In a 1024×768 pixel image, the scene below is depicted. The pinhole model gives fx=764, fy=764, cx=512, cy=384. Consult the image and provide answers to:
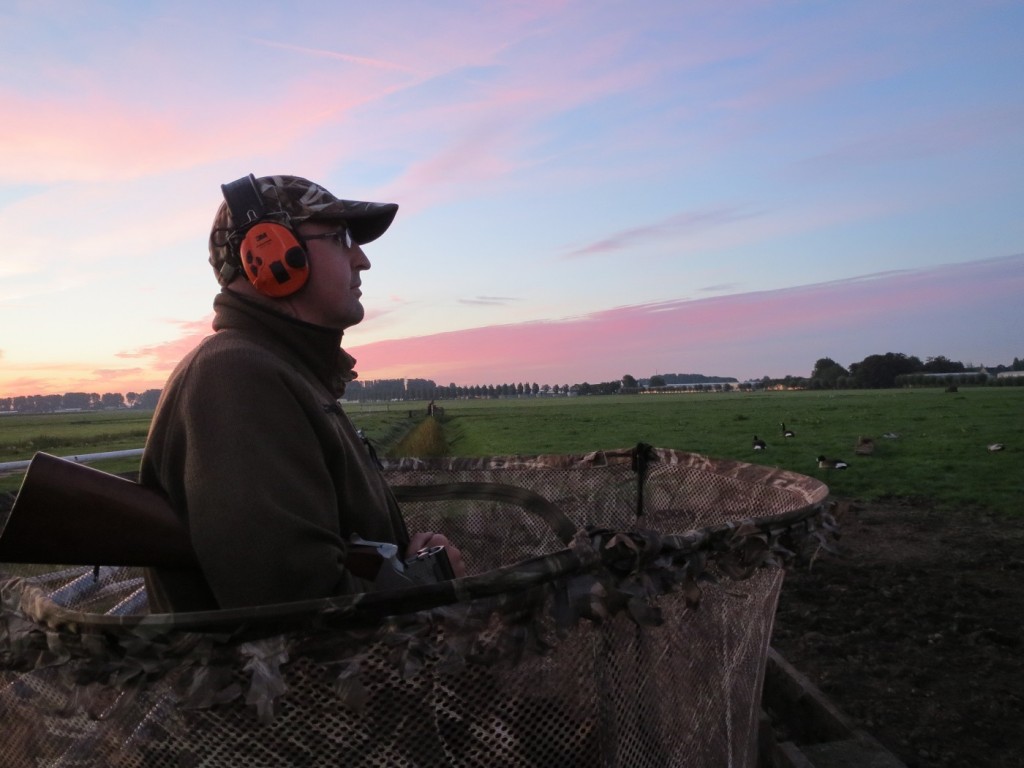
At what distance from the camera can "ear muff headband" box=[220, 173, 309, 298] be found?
2.34m

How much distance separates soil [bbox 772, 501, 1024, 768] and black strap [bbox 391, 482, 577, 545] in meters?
0.98

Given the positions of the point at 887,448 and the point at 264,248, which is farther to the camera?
the point at 887,448

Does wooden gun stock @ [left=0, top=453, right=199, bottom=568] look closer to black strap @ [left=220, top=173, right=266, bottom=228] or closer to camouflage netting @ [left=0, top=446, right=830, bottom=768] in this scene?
camouflage netting @ [left=0, top=446, right=830, bottom=768]

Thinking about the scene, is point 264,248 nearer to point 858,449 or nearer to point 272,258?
point 272,258

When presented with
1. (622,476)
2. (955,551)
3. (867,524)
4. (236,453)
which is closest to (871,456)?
(867,524)

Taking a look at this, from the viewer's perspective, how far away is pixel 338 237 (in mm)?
2600

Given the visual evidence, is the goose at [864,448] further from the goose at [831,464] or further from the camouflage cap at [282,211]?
the camouflage cap at [282,211]

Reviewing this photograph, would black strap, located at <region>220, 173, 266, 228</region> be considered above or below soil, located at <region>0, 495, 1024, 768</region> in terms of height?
above

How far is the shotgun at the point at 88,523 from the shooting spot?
1.64 meters

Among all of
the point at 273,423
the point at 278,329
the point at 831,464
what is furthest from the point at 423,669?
the point at 831,464

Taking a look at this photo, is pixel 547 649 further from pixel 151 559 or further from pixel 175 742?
pixel 151 559

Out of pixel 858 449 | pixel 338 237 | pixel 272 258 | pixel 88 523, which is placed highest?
pixel 338 237

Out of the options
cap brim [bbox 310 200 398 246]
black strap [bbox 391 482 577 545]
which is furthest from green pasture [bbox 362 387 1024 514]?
cap brim [bbox 310 200 398 246]

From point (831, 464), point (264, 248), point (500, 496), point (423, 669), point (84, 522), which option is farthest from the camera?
point (831, 464)
